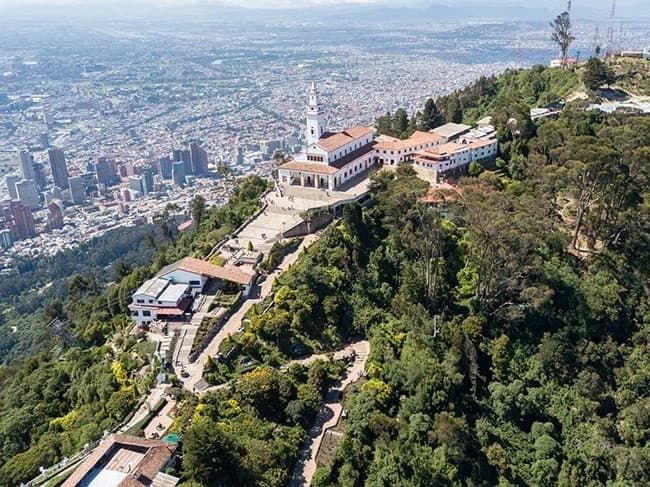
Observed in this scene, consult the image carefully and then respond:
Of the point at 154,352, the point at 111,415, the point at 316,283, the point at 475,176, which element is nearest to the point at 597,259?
the point at 475,176

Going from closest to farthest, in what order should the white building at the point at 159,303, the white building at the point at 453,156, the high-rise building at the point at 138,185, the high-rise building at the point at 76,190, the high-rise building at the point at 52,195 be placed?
the white building at the point at 159,303 → the white building at the point at 453,156 → the high-rise building at the point at 76,190 → the high-rise building at the point at 138,185 → the high-rise building at the point at 52,195

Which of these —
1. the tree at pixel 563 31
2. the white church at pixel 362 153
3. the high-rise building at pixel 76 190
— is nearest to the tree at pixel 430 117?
the white church at pixel 362 153

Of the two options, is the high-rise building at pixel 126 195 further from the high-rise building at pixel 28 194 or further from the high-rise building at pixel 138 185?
the high-rise building at pixel 28 194

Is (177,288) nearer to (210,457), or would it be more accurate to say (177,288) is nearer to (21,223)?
(210,457)

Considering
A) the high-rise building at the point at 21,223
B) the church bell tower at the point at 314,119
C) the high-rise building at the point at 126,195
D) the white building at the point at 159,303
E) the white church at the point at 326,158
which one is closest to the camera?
the white building at the point at 159,303

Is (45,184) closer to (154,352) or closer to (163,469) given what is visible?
(154,352)

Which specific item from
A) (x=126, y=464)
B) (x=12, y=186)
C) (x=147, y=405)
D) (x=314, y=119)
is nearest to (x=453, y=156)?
(x=314, y=119)

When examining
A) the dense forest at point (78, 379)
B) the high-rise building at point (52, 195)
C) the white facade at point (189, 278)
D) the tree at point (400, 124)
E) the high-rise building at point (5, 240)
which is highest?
the tree at point (400, 124)

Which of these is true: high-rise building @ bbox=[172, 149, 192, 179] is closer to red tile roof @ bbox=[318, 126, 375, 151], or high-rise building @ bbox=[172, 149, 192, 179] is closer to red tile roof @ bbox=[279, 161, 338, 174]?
red tile roof @ bbox=[318, 126, 375, 151]
